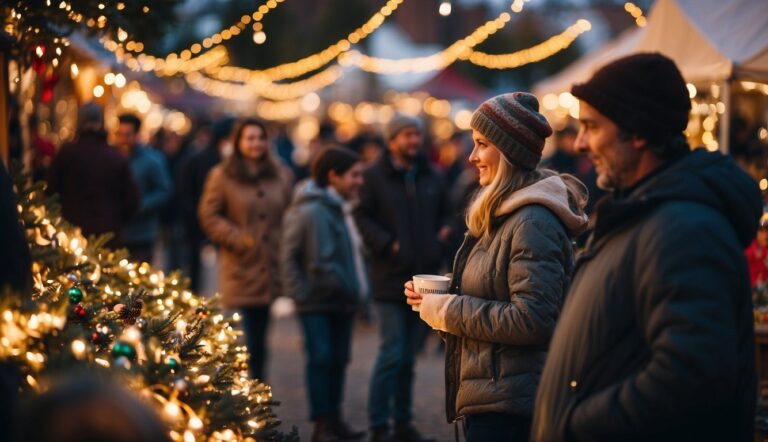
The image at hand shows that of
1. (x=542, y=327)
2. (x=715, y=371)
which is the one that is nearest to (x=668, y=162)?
(x=715, y=371)

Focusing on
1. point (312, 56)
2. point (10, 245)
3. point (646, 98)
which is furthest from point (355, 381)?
point (312, 56)

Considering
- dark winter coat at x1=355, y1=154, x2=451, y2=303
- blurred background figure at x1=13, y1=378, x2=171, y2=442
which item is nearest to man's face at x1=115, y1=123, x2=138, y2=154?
dark winter coat at x1=355, y1=154, x2=451, y2=303

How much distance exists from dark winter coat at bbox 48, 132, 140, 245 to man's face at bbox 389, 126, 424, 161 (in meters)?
2.66

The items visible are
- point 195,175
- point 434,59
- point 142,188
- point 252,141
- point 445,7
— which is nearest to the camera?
point 445,7

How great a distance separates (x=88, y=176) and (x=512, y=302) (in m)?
5.77

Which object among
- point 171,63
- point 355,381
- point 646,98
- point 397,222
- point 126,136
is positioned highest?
point 171,63

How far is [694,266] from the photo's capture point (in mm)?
2982

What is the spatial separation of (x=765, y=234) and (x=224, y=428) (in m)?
4.90

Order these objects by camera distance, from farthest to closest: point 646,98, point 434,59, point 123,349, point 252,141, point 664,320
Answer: point 434,59 → point 252,141 → point 123,349 → point 646,98 → point 664,320

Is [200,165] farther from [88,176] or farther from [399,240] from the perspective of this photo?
[399,240]

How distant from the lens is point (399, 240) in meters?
8.05

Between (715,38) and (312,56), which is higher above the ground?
(312,56)

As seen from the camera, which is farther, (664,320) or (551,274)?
(551,274)

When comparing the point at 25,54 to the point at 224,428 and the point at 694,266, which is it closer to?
the point at 224,428
